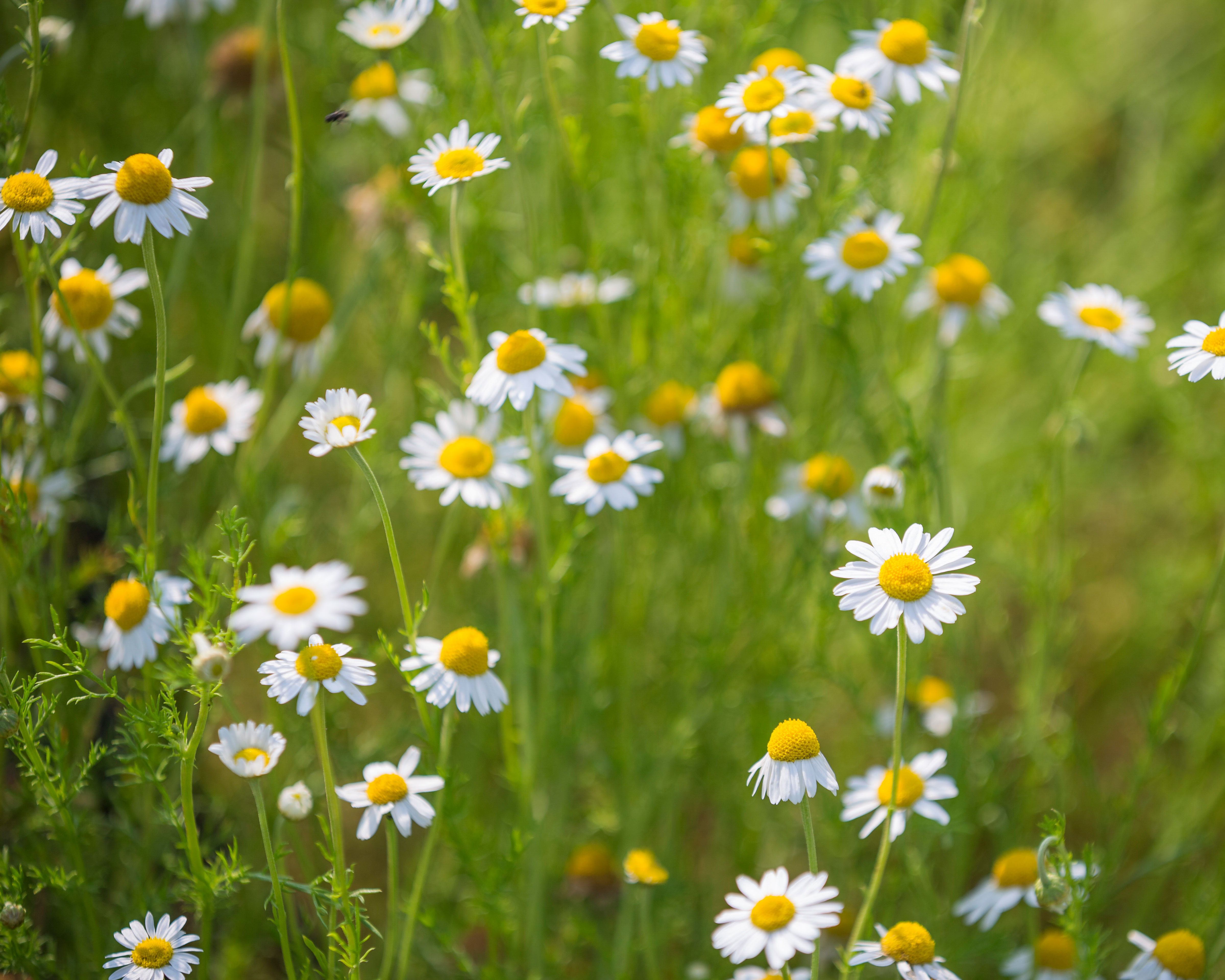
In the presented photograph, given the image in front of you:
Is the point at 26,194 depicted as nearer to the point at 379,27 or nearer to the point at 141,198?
the point at 141,198

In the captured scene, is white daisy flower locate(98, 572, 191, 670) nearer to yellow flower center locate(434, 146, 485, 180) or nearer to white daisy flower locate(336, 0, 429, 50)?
yellow flower center locate(434, 146, 485, 180)

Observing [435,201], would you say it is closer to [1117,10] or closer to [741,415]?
[741,415]

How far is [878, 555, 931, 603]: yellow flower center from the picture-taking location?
1243 mm

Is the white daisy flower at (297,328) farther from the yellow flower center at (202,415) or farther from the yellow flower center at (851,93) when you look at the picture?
the yellow flower center at (851,93)

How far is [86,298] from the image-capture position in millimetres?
1748

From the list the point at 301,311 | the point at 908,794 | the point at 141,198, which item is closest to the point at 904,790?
the point at 908,794

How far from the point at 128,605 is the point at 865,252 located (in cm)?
140

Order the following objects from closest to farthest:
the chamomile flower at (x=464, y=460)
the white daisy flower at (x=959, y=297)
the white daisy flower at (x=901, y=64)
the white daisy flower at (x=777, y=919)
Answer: the white daisy flower at (x=777, y=919) < the chamomile flower at (x=464, y=460) < the white daisy flower at (x=901, y=64) < the white daisy flower at (x=959, y=297)

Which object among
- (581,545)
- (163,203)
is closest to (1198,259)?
(581,545)

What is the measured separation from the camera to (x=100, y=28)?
276 centimetres

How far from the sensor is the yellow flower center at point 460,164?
1.44m

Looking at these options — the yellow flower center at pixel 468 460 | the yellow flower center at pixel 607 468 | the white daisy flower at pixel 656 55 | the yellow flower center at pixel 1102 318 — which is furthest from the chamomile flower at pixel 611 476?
the yellow flower center at pixel 1102 318

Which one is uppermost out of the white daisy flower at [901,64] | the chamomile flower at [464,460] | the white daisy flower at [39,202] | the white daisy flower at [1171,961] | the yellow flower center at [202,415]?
the white daisy flower at [901,64]

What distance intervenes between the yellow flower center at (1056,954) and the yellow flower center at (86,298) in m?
1.98
